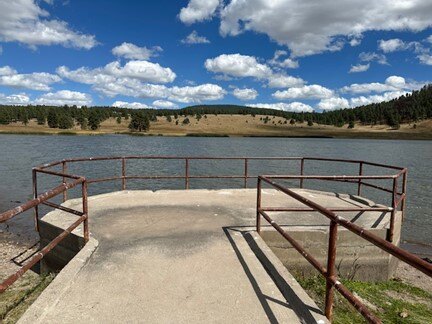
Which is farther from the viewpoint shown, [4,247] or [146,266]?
[4,247]

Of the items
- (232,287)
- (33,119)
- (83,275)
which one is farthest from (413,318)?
(33,119)

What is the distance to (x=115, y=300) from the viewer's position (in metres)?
3.79

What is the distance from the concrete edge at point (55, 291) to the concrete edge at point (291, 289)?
250cm

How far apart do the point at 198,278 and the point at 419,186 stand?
82.5 ft

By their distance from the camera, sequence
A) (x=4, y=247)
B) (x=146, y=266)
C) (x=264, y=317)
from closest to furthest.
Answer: (x=264, y=317) < (x=146, y=266) < (x=4, y=247)

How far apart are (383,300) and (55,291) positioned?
17.4 feet

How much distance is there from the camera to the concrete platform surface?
11.6ft

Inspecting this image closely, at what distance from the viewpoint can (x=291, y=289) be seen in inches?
160

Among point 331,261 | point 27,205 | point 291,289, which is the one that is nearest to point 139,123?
point 27,205

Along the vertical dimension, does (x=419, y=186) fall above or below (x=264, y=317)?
below

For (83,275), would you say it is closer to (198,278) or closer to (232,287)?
(198,278)

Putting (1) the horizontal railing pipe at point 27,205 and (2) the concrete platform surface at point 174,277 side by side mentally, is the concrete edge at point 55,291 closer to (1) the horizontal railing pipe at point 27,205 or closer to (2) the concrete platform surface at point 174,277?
(2) the concrete platform surface at point 174,277

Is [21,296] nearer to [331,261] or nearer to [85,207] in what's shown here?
[85,207]

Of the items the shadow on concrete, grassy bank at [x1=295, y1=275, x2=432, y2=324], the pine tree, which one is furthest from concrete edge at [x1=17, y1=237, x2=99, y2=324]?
the pine tree
